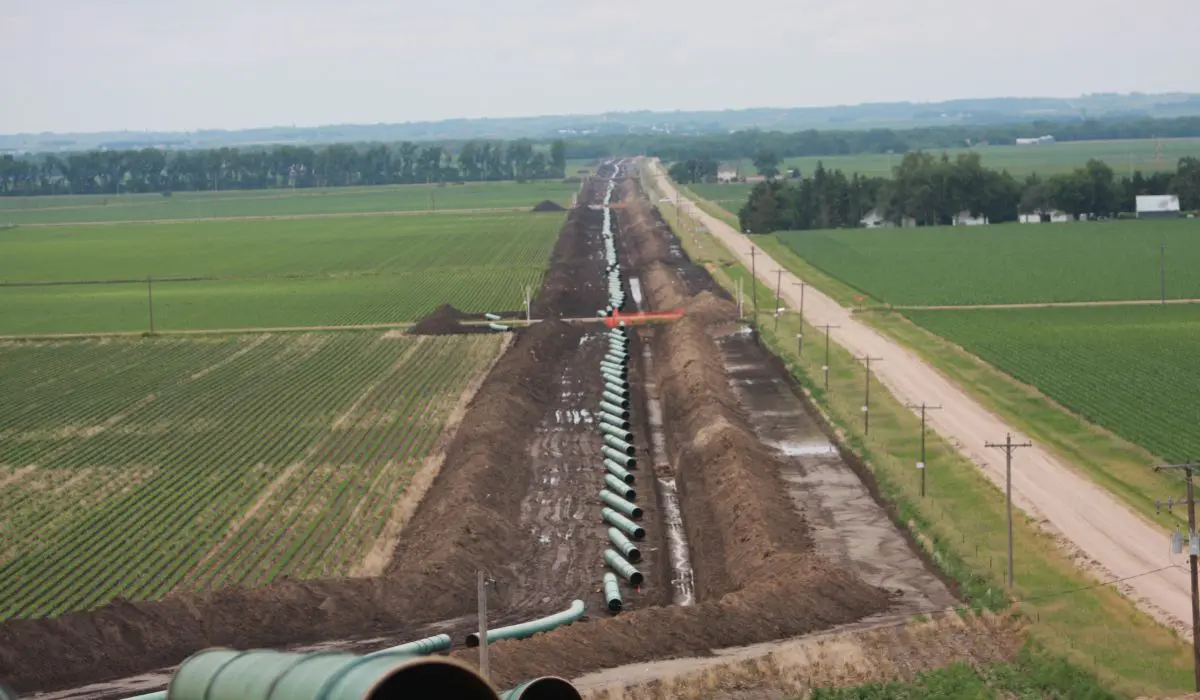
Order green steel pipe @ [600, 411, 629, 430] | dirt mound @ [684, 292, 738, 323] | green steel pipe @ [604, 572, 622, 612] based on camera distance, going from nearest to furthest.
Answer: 1. green steel pipe @ [604, 572, 622, 612]
2. green steel pipe @ [600, 411, 629, 430]
3. dirt mound @ [684, 292, 738, 323]

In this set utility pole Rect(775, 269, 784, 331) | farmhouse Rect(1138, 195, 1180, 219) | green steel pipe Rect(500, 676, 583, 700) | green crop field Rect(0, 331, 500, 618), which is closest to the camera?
green steel pipe Rect(500, 676, 583, 700)

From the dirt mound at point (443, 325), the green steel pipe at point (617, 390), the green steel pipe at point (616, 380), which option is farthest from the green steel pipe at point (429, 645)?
the dirt mound at point (443, 325)

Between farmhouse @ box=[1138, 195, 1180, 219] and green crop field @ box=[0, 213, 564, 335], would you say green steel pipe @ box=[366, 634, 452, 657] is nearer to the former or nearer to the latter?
green crop field @ box=[0, 213, 564, 335]

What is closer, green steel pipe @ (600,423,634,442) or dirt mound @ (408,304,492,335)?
green steel pipe @ (600,423,634,442)

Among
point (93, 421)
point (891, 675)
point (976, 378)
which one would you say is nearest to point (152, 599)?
point (891, 675)

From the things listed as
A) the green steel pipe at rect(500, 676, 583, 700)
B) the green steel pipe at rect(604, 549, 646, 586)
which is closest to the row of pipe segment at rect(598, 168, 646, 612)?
the green steel pipe at rect(604, 549, 646, 586)

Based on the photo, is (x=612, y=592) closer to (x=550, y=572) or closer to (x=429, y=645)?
(x=550, y=572)

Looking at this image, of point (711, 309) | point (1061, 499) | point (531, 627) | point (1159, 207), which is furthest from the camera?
point (1159, 207)

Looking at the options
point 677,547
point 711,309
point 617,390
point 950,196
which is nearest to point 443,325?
point 711,309
